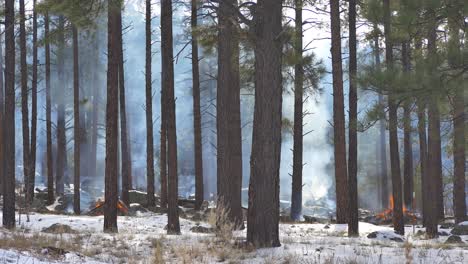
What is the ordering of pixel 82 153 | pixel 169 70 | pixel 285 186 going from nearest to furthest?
pixel 169 70, pixel 82 153, pixel 285 186

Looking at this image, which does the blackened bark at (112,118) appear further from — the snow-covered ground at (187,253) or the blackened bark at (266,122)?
the blackened bark at (266,122)

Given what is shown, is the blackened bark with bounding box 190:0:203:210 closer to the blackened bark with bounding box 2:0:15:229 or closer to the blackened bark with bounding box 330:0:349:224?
the blackened bark with bounding box 330:0:349:224

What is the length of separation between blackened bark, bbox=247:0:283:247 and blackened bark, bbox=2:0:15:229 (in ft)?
19.1

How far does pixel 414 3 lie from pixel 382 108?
183cm

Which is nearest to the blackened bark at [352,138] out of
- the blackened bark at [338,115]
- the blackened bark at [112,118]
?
the blackened bark at [338,115]

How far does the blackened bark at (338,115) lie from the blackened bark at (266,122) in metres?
6.43

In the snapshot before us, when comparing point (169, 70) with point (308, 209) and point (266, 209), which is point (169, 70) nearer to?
point (266, 209)

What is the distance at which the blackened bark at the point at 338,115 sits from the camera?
14062mm

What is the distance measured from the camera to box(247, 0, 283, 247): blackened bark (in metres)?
7.86

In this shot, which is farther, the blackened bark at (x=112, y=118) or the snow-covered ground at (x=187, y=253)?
the blackened bark at (x=112, y=118)

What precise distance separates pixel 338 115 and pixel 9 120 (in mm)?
8431

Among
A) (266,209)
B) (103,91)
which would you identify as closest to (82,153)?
(103,91)

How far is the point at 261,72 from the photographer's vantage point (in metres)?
7.90

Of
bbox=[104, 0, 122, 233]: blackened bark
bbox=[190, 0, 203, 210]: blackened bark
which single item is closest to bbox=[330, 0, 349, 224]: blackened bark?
bbox=[190, 0, 203, 210]: blackened bark
